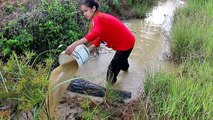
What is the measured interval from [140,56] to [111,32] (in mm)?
1748

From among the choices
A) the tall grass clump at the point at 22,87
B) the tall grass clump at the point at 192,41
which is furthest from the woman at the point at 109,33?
the tall grass clump at the point at 192,41

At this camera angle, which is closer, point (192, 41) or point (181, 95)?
point (181, 95)

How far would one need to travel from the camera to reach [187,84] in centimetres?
334

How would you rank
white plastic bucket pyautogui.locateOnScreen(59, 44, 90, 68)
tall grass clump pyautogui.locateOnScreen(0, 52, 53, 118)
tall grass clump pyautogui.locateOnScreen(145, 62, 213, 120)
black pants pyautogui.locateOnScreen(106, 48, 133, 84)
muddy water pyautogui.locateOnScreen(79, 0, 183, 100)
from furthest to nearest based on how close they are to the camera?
muddy water pyautogui.locateOnScreen(79, 0, 183, 100) → black pants pyautogui.locateOnScreen(106, 48, 133, 84) → white plastic bucket pyautogui.locateOnScreen(59, 44, 90, 68) → tall grass clump pyautogui.locateOnScreen(145, 62, 213, 120) → tall grass clump pyautogui.locateOnScreen(0, 52, 53, 118)

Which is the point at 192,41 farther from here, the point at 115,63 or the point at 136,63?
the point at 115,63

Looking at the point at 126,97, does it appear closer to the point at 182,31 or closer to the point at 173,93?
the point at 173,93

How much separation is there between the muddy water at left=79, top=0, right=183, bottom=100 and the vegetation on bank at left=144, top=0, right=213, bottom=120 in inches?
16.8

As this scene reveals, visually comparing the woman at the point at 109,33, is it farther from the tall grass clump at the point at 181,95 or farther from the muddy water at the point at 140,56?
the tall grass clump at the point at 181,95

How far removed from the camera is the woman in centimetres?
355

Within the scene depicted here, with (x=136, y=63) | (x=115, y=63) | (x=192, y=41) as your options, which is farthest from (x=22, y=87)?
(x=192, y=41)

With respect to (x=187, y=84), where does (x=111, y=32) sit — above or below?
above

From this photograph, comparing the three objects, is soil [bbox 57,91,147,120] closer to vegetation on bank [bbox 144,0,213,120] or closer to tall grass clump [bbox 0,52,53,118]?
vegetation on bank [bbox 144,0,213,120]

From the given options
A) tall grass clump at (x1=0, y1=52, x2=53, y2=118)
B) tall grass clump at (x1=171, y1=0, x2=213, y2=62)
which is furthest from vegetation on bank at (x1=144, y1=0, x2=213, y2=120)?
tall grass clump at (x1=0, y1=52, x2=53, y2=118)

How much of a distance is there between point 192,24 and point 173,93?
2.63 m
